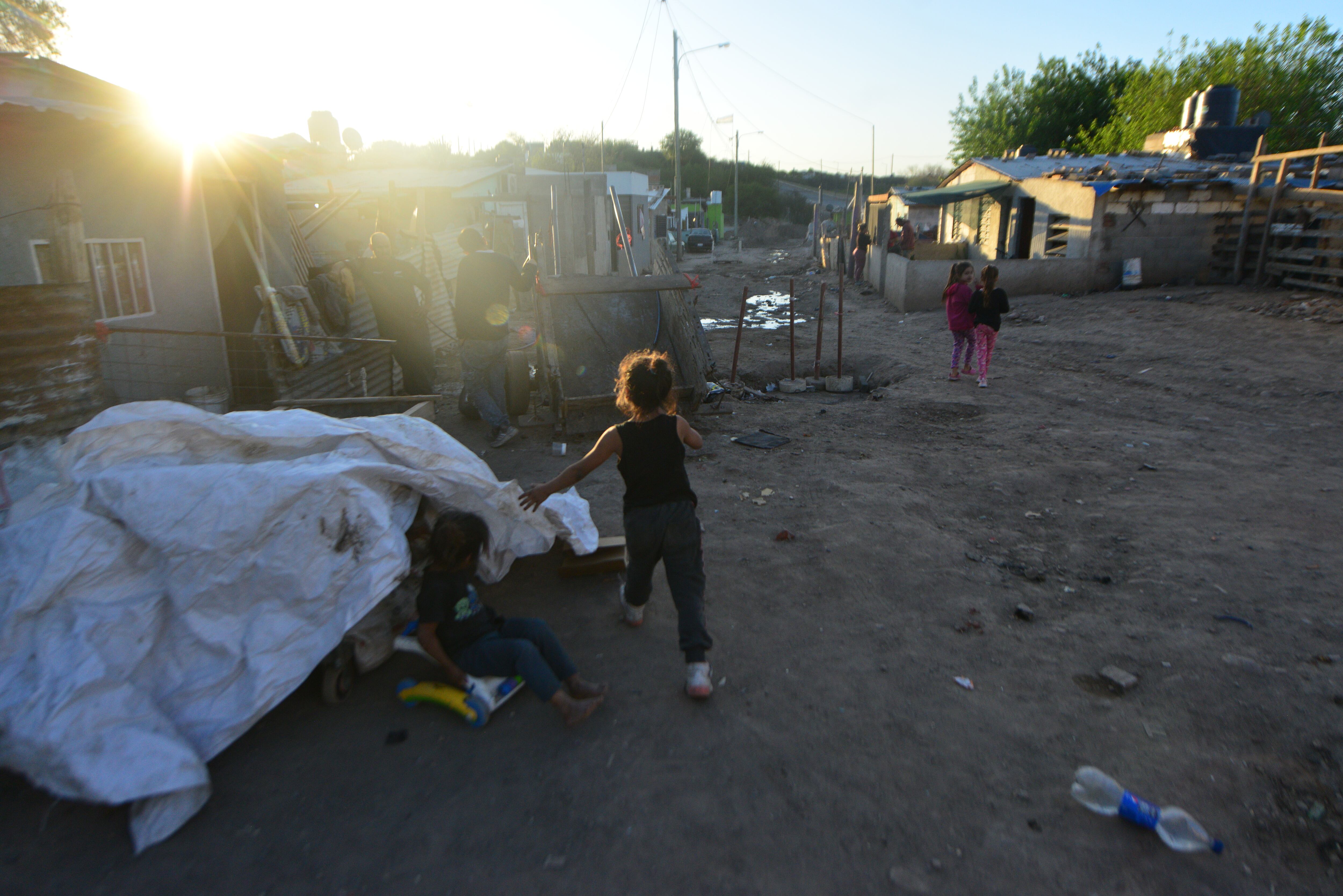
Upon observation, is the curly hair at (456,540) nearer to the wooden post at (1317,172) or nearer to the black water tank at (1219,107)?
the wooden post at (1317,172)

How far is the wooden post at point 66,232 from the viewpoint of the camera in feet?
15.8

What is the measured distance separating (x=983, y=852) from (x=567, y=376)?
19.8 ft

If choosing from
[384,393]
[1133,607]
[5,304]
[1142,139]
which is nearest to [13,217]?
[5,304]

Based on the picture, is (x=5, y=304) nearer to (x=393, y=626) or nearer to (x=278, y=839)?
(x=393, y=626)

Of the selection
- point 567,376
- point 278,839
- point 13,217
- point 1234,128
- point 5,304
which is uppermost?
point 1234,128

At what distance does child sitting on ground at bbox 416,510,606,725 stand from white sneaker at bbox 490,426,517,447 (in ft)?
11.7

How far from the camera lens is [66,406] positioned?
418 centimetres

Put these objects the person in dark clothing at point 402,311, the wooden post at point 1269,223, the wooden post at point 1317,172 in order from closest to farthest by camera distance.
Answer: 1. the person in dark clothing at point 402,311
2. the wooden post at point 1317,172
3. the wooden post at point 1269,223

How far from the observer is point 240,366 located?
7.30m

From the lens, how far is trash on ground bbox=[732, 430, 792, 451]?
21.4 ft

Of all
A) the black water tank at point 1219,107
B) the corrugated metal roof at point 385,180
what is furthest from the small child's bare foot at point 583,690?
the black water tank at point 1219,107

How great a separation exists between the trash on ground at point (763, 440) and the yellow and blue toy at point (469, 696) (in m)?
3.91

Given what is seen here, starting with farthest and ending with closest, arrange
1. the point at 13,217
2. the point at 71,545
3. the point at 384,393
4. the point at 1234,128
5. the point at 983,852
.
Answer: the point at 1234,128
the point at 384,393
the point at 13,217
the point at 71,545
the point at 983,852

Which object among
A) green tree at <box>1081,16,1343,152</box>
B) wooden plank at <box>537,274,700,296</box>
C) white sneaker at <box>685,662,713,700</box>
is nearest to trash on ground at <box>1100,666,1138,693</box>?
white sneaker at <box>685,662,713,700</box>
